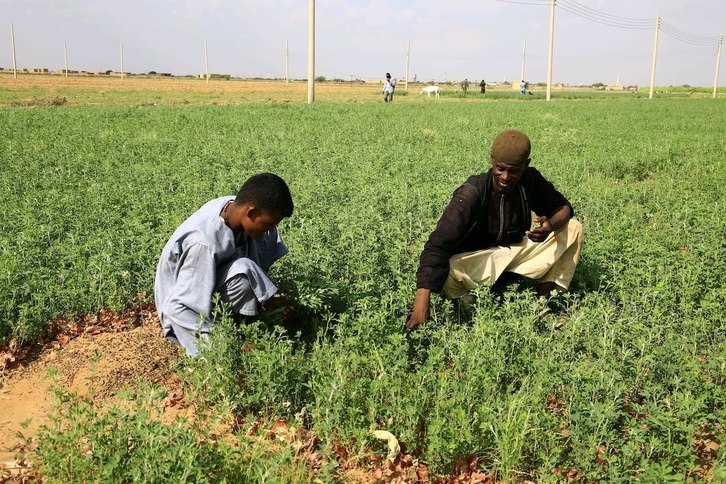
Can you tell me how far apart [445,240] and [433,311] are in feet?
1.75

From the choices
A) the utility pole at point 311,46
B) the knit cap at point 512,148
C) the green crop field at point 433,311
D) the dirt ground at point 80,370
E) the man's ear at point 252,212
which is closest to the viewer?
the green crop field at point 433,311

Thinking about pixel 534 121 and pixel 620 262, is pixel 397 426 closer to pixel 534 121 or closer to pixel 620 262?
pixel 620 262

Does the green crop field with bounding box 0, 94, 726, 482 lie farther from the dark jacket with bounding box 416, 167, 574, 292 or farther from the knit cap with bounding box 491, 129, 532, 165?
the knit cap with bounding box 491, 129, 532, 165

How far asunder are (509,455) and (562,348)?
3.46ft

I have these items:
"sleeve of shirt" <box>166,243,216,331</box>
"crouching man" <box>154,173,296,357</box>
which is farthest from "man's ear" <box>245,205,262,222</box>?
"sleeve of shirt" <box>166,243,216,331</box>

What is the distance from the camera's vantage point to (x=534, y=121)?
20.5 m

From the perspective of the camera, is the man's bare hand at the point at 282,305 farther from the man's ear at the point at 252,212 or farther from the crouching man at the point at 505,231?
the crouching man at the point at 505,231

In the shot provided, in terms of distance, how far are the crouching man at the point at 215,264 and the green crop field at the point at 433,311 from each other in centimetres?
29

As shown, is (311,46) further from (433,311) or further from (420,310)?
(420,310)

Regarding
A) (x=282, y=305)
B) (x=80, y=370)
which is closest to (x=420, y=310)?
(x=282, y=305)

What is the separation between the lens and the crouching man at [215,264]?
3711 mm

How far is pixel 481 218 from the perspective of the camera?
4789 mm

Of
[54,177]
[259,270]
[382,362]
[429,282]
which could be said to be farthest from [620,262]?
[54,177]

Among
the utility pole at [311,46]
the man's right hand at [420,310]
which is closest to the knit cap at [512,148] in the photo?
the man's right hand at [420,310]
